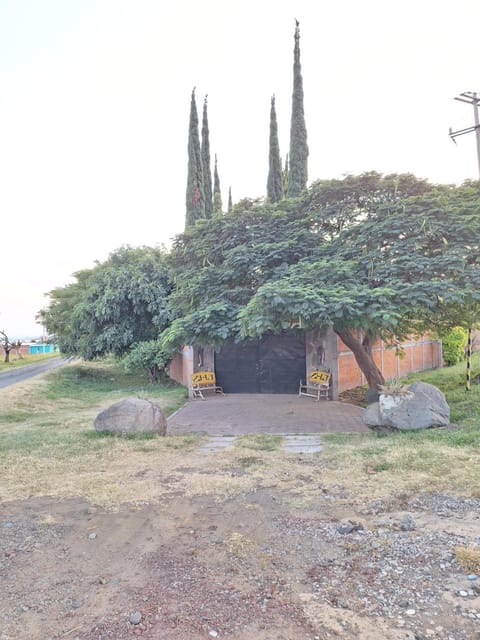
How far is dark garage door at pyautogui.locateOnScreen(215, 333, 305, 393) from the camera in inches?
514

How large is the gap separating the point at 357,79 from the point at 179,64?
474cm

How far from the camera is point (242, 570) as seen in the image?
116 inches

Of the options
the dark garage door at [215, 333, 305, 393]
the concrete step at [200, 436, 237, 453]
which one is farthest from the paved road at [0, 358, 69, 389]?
the concrete step at [200, 436, 237, 453]

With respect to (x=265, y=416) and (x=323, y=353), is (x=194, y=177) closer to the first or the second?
(x=323, y=353)

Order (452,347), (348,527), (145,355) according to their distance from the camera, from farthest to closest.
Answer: (452,347) → (145,355) → (348,527)

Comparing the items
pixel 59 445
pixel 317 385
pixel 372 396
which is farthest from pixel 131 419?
pixel 317 385

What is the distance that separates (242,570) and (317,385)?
941cm

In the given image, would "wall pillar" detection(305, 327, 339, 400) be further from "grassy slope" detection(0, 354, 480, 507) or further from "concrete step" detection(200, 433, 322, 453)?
"concrete step" detection(200, 433, 322, 453)

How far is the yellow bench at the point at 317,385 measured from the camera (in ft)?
38.4

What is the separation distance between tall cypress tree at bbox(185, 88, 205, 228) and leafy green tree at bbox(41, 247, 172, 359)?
3503mm

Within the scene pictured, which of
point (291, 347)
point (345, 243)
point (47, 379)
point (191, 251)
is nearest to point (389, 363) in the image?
point (291, 347)

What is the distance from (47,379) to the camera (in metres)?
16.4

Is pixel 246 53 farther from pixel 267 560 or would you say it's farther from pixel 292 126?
pixel 267 560

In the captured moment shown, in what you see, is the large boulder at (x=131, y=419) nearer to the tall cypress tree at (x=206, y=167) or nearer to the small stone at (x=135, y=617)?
the small stone at (x=135, y=617)
